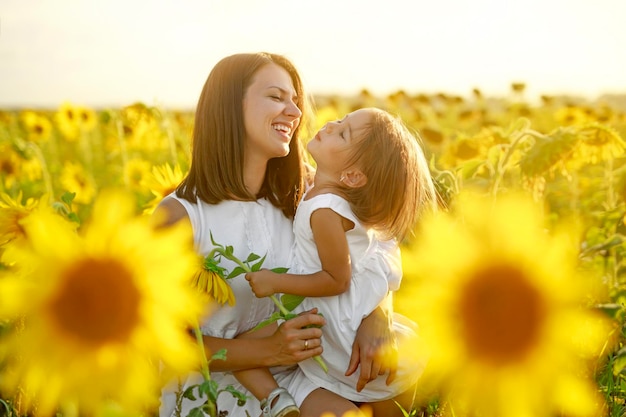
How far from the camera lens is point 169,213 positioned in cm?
186

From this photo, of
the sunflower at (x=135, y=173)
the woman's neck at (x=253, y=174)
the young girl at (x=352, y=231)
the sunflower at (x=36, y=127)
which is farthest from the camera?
the sunflower at (x=36, y=127)

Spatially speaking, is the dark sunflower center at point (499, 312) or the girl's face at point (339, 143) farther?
the girl's face at point (339, 143)

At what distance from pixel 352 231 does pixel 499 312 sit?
102cm

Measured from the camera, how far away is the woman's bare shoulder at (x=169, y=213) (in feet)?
5.98

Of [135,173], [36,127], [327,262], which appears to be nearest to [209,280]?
[327,262]

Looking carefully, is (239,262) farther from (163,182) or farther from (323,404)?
(163,182)

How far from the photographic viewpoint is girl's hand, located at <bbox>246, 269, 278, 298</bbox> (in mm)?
1521

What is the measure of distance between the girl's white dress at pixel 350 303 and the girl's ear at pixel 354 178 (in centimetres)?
6

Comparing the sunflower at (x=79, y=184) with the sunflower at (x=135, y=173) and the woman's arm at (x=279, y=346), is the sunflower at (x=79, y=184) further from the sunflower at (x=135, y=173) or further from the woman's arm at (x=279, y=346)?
the woman's arm at (x=279, y=346)

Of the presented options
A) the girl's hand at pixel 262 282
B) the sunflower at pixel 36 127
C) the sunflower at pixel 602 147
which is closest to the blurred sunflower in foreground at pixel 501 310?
the girl's hand at pixel 262 282

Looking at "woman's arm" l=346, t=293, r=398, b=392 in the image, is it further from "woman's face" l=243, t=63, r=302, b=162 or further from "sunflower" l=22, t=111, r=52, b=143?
"sunflower" l=22, t=111, r=52, b=143

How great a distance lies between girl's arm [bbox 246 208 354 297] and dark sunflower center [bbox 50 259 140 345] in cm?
76

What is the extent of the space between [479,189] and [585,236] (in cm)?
42

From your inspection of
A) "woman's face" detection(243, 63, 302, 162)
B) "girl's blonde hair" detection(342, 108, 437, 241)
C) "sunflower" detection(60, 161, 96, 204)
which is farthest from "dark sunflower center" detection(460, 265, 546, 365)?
"sunflower" detection(60, 161, 96, 204)
